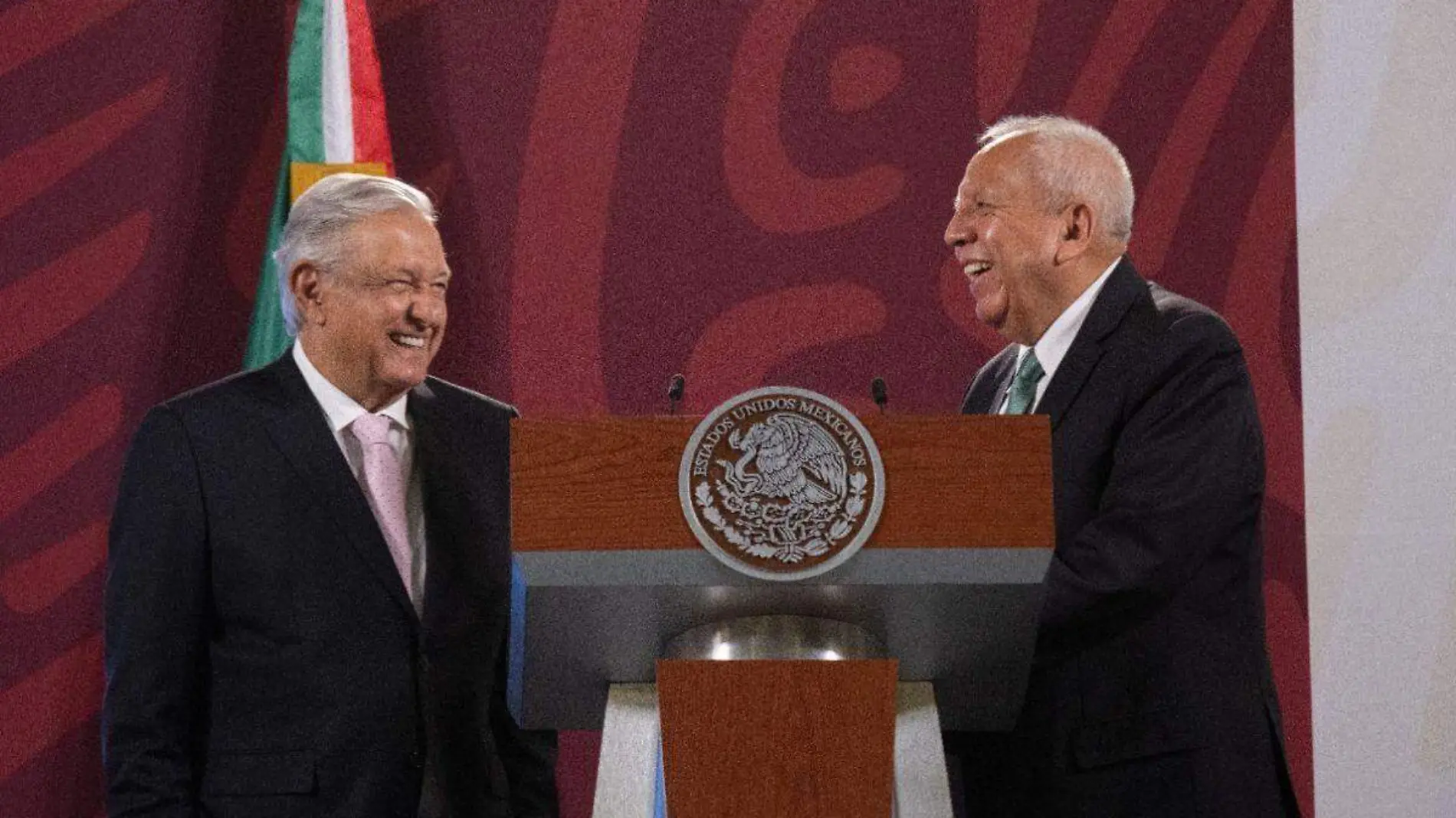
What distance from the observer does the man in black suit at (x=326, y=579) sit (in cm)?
241

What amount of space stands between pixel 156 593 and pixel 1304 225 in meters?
2.52

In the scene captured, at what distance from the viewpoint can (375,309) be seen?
2.75 meters

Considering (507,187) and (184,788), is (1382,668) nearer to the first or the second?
(507,187)

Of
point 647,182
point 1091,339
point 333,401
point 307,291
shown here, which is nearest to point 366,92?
point 647,182

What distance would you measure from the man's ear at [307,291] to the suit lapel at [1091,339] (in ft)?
3.78

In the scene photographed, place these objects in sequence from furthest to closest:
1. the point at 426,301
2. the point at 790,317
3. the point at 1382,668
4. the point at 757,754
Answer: the point at 790,317
the point at 1382,668
the point at 426,301
the point at 757,754

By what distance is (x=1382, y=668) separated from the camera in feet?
11.7

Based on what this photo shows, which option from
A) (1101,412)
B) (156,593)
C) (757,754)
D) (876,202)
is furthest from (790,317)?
(757,754)

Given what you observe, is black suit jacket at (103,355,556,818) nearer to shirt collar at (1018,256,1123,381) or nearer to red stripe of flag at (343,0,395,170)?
shirt collar at (1018,256,1123,381)

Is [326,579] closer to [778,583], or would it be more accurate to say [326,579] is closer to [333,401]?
[333,401]

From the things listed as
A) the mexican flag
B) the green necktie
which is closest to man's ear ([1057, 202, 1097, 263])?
the green necktie

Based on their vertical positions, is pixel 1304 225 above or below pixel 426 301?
above

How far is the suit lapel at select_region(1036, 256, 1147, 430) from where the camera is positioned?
2508 mm

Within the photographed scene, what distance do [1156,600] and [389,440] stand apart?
121 cm
